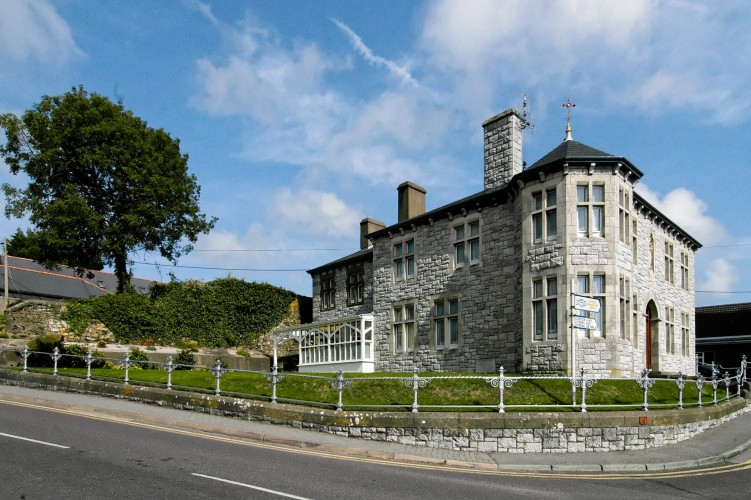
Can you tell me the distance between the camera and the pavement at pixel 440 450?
533 inches

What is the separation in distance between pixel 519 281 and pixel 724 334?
25251mm

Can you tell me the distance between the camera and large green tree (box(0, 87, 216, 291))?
120ft

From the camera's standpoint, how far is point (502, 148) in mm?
27438

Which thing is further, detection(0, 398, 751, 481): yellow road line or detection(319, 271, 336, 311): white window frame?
detection(319, 271, 336, 311): white window frame

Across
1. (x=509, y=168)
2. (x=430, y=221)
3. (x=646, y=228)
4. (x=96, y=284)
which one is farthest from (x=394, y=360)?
(x=96, y=284)

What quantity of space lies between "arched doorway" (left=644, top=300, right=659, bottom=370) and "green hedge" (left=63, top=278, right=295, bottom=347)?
21189 millimetres

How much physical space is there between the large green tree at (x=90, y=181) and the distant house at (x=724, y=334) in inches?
1344

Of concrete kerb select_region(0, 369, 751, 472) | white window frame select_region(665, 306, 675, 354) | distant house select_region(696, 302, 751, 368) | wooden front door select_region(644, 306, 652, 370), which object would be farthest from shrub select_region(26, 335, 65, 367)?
distant house select_region(696, 302, 751, 368)

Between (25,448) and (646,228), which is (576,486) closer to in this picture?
(25,448)

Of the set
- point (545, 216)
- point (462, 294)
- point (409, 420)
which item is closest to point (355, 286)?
point (462, 294)

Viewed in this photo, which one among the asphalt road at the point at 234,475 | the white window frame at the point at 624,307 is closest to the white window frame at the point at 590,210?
the white window frame at the point at 624,307

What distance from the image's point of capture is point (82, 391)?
830 inches

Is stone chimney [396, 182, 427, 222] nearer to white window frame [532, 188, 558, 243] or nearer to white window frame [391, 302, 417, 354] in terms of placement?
white window frame [391, 302, 417, 354]

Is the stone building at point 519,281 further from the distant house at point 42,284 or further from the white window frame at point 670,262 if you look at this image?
the distant house at point 42,284
